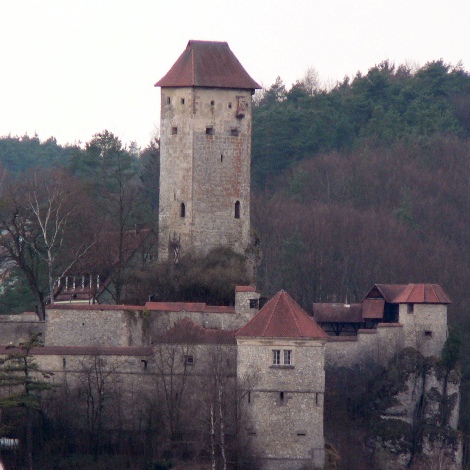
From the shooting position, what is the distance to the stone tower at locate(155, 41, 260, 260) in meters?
63.0

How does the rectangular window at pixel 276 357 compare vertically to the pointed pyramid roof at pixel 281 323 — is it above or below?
below

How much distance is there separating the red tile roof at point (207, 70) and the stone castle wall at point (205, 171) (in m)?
0.28

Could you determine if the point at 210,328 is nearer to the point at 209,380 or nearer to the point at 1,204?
the point at 209,380

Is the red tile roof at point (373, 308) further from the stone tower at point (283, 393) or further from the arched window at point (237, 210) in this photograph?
the stone tower at point (283, 393)

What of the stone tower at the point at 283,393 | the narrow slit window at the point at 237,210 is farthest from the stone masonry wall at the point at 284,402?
the narrow slit window at the point at 237,210

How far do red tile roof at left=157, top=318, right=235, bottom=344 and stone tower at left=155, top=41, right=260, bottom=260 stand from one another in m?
7.63

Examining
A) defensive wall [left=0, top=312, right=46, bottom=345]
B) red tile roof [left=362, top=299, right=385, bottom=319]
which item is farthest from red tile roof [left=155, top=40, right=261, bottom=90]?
defensive wall [left=0, top=312, right=46, bottom=345]

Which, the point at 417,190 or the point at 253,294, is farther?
the point at 417,190

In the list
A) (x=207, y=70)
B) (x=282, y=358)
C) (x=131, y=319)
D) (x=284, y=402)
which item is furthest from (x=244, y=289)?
(x=207, y=70)

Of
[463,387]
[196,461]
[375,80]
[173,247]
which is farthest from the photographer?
[375,80]

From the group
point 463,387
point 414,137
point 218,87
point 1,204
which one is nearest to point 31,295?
point 1,204

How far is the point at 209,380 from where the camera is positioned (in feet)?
176

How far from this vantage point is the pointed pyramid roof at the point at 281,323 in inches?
2083

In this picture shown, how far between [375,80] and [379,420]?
44.1 m
